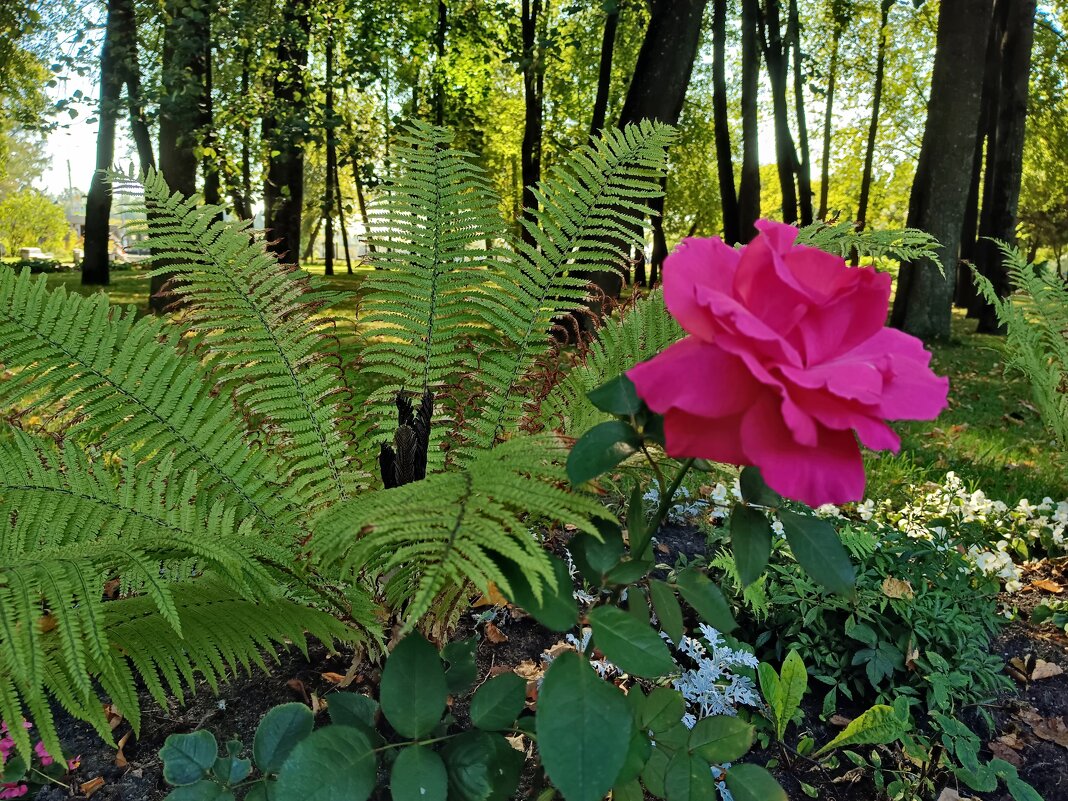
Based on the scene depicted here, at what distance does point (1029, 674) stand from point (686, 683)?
114 centimetres

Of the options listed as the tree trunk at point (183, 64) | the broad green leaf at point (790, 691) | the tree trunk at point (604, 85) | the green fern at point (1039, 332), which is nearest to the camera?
the broad green leaf at point (790, 691)

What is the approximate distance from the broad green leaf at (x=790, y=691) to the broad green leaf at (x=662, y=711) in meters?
0.81

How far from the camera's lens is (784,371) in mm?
553

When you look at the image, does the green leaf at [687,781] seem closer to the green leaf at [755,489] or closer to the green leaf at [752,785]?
the green leaf at [752,785]

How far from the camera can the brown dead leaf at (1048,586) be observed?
2.52 meters

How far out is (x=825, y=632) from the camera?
1.93m

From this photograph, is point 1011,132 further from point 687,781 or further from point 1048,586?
point 687,781

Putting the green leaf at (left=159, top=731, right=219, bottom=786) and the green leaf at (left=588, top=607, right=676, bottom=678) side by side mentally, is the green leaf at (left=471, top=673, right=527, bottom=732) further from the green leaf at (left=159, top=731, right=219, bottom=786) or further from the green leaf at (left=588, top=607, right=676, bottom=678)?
the green leaf at (left=159, top=731, right=219, bottom=786)

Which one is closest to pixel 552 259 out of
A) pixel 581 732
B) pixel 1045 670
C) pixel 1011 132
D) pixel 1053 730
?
pixel 581 732

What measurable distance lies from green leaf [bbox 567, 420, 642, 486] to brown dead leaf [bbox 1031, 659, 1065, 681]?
205 centimetres

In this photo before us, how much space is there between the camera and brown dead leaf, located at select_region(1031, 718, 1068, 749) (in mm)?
1847

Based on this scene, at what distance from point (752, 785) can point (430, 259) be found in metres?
1.08

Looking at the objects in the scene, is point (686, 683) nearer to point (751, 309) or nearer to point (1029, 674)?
point (1029, 674)

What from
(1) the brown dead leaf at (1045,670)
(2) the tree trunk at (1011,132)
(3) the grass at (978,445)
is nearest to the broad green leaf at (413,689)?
(3) the grass at (978,445)
